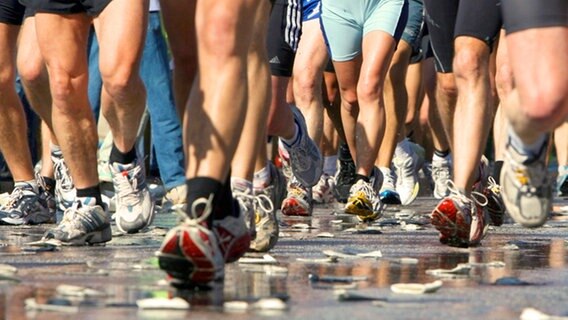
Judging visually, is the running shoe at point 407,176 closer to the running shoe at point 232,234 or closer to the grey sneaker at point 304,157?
the grey sneaker at point 304,157

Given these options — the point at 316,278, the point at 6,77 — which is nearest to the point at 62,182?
the point at 6,77

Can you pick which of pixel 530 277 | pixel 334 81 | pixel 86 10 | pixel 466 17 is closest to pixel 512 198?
pixel 530 277

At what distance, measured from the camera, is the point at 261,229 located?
7.30 meters

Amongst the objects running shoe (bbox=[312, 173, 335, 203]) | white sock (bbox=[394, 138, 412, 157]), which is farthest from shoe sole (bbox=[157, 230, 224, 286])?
white sock (bbox=[394, 138, 412, 157])

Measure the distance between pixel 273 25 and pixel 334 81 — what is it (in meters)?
3.18

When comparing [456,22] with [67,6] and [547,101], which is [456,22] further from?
[547,101]

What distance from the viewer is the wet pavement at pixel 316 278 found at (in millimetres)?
5254

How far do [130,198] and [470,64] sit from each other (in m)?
1.85

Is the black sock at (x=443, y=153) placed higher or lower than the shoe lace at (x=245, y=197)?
lower

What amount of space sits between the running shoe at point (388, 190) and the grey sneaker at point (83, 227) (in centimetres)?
496

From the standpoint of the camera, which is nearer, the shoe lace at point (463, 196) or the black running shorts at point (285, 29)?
the shoe lace at point (463, 196)

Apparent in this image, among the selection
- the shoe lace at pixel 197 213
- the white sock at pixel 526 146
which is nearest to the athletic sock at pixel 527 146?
the white sock at pixel 526 146

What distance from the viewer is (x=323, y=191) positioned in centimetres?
1379

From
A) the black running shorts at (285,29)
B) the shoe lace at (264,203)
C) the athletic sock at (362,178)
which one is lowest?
the athletic sock at (362,178)
